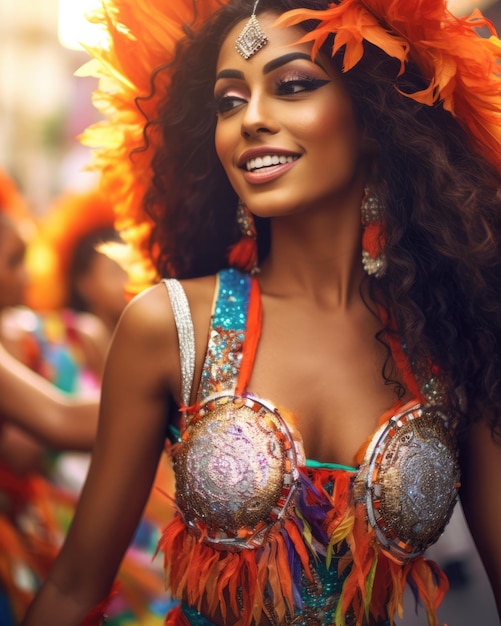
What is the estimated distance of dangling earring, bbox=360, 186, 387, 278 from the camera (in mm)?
2070

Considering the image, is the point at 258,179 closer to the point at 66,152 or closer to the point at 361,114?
the point at 361,114

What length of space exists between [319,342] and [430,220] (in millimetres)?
402

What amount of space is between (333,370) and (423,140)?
587 millimetres

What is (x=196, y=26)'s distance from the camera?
2.12 meters

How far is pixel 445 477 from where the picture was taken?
1949 mm

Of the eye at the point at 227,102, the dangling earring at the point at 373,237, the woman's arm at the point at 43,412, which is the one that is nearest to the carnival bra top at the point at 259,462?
the dangling earring at the point at 373,237

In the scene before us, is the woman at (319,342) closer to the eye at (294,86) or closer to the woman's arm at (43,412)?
the eye at (294,86)

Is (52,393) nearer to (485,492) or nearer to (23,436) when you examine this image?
(23,436)

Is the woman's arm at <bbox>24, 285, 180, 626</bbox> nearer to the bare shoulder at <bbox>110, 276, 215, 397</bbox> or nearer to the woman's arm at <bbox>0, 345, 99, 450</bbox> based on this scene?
the bare shoulder at <bbox>110, 276, 215, 397</bbox>

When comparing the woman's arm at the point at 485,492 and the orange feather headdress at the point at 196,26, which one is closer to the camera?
the orange feather headdress at the point at 196,26

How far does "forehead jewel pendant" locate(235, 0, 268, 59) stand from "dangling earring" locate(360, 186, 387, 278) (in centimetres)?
44

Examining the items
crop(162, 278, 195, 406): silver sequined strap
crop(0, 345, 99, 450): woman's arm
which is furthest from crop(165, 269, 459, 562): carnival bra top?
crop(0, 345, 99, 450): woman's arm

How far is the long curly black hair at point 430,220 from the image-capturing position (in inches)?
77.8

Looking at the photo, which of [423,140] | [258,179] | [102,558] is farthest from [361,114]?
[102,558]
